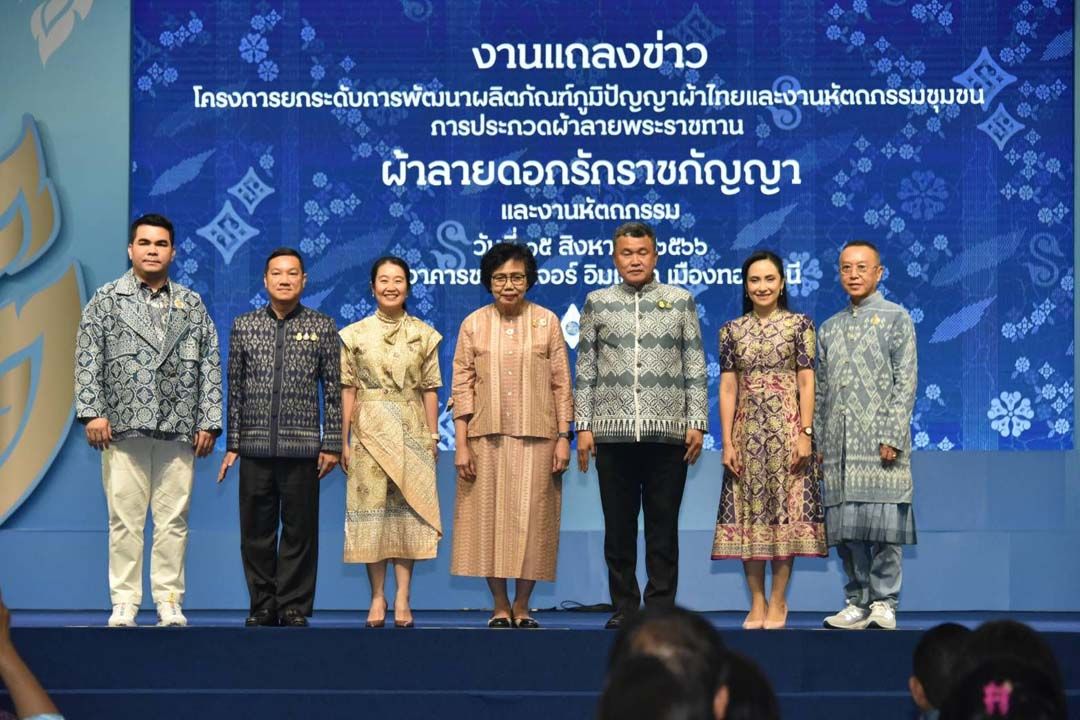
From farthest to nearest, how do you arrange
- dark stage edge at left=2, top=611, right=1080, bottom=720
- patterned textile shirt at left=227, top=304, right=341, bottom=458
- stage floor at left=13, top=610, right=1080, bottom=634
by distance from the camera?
stage floor at left=13, top=610, right=1080, bottom=634 → patterned textile shirt at left=227, top=304, right=341, bottom=458 → dark stage edge at left=2, top=611, right=1080, bottom=720

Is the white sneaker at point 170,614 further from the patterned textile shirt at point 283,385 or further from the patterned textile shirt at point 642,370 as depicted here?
the patterned textile shirt at point 642,370

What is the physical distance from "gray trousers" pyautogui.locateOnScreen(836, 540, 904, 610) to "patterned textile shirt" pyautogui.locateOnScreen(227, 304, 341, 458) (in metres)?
1.79

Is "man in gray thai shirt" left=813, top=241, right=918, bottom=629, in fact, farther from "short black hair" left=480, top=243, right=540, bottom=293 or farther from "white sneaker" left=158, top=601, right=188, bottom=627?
"white sneaker" left=158, top=601, right=188, bottom=627

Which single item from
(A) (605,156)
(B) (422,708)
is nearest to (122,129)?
(A) (605,156)

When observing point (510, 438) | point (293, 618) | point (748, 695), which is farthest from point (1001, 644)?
point (293, 618)

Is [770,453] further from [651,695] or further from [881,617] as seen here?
[651,695]

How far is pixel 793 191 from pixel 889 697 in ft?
10.0

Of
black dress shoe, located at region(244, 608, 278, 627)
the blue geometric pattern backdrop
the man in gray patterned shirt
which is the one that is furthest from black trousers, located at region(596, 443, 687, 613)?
the blue geometric pattern backdrop

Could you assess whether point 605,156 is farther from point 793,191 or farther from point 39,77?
point 39,77

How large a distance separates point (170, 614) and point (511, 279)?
5.20 ft

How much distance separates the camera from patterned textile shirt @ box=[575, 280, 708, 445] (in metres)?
5.14

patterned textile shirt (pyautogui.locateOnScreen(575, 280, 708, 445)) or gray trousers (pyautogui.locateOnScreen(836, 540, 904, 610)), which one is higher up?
patterned textile shirt (pyautogui.locateOnScreen(575, 280, 708, 445))

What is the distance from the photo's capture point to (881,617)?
502cm

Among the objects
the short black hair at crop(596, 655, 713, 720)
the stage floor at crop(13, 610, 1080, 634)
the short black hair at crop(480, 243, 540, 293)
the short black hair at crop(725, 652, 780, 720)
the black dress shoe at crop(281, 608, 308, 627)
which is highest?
the short black hair at crop(480, 243, 540, 293)
